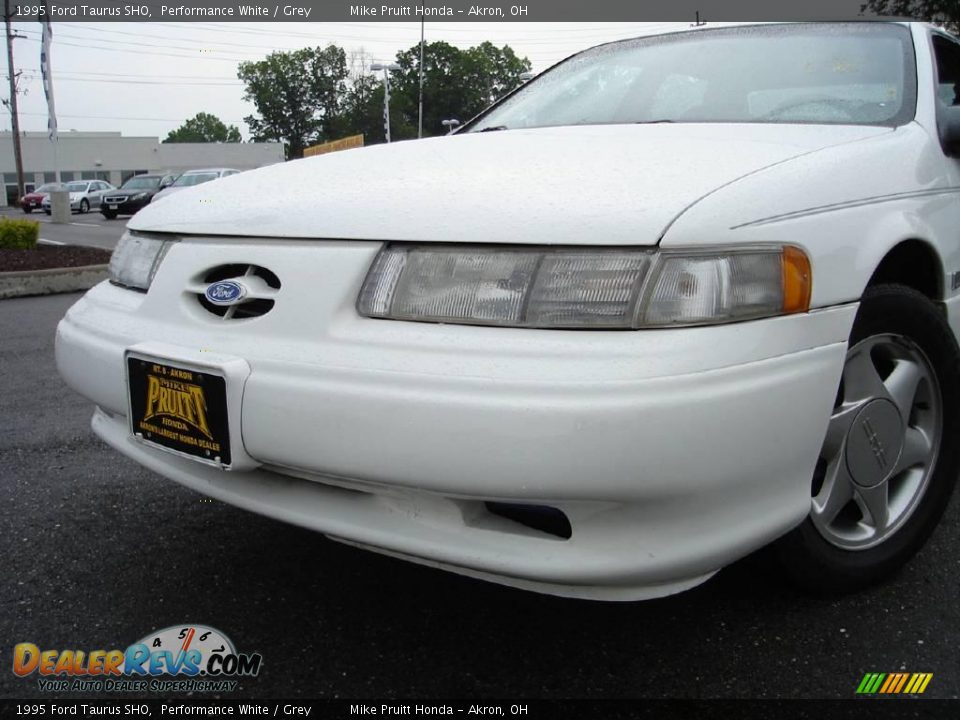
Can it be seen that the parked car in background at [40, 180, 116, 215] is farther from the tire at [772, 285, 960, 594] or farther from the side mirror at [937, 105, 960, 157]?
the tire at [772, 285, 960, 594]

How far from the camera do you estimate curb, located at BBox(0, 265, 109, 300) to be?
7.47m

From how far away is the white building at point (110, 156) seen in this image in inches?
2441

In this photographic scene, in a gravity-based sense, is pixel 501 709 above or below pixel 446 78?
below

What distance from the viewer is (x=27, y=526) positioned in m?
2.52

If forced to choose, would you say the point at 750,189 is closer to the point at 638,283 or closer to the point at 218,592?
the point at 638,283

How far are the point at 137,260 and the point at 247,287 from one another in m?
0.55

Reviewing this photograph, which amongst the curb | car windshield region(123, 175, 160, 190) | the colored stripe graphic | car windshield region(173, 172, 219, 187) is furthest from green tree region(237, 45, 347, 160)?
the colored stripe graphic

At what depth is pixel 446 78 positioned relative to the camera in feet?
226

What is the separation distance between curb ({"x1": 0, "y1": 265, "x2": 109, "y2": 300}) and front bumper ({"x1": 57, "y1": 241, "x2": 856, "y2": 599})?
672cm

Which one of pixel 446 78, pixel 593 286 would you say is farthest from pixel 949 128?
pixel 446 78

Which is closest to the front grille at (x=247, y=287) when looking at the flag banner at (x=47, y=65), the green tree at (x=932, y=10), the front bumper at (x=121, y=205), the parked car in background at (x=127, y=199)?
the green tree at (x=932, y=10)

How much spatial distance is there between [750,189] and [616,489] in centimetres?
63

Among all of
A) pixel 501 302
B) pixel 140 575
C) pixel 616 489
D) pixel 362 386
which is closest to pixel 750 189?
pixel 501 302

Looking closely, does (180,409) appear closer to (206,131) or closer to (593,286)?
(593,286)
